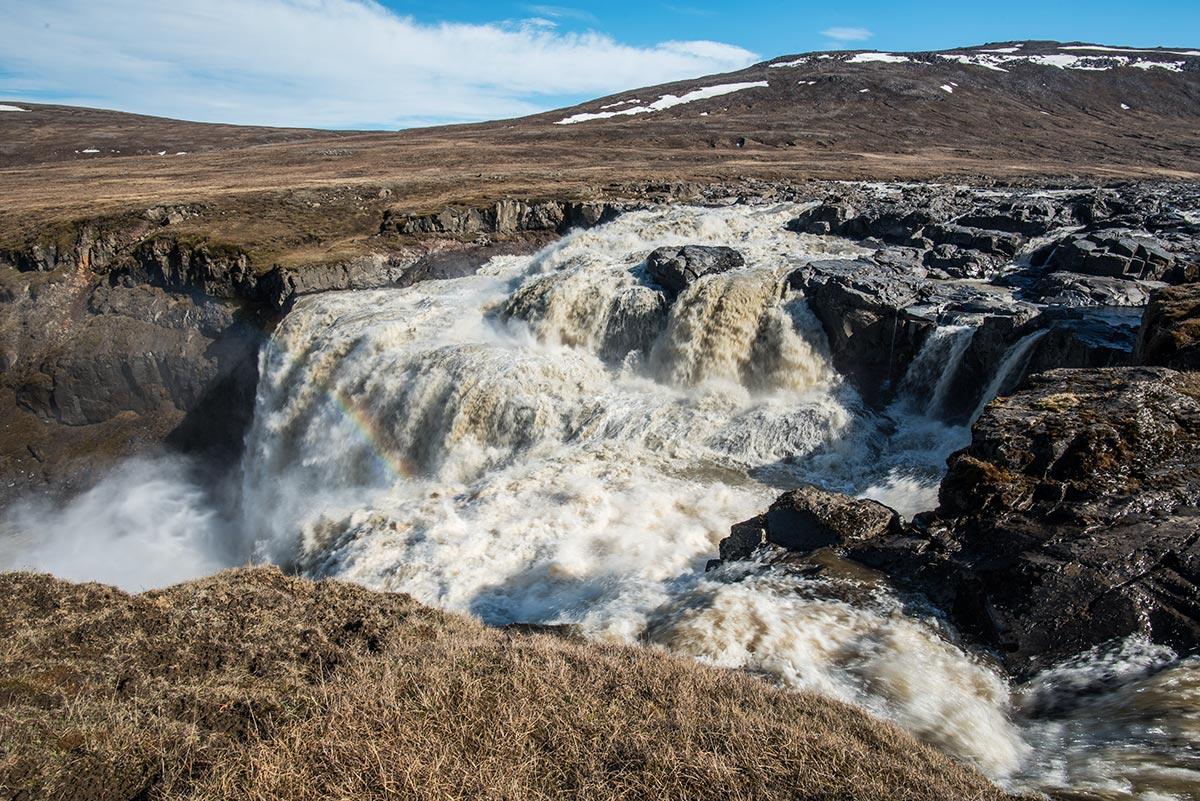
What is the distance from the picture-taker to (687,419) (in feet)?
66.6

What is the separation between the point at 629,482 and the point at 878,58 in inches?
4831

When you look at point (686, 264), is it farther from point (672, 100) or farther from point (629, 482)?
point (672, 100)

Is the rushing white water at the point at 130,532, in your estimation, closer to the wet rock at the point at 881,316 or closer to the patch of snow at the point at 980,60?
the wet rock at the point at 881,316

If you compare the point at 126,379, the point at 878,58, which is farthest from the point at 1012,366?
the point at 878,58

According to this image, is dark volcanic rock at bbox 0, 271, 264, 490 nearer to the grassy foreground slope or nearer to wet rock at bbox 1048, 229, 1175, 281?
the grassy foreground slope

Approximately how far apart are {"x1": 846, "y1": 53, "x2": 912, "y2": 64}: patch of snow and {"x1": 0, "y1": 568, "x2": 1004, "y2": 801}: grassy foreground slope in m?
127

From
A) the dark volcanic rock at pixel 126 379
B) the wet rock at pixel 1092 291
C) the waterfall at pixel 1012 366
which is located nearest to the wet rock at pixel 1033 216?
the wet rock at pixel 1092 291

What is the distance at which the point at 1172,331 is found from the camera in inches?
505

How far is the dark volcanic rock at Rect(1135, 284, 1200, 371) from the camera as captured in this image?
12.3 m

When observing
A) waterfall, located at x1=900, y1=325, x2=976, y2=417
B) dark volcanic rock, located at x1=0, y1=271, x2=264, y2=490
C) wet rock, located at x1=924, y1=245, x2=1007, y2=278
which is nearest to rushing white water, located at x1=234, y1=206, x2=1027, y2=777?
waterfall, located at x1=900, y1=325, x2=976, y2=417

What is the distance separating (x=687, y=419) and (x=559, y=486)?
4.99 metres

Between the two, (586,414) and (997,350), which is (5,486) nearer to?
(586,414)

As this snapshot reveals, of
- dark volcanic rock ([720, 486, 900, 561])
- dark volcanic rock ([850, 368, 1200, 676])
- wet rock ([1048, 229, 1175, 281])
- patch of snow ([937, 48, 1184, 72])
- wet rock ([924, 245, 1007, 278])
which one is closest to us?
dark volcanic rock ([850, 368, 1200, 676])

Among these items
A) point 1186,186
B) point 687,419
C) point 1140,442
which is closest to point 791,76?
point 1186,186
